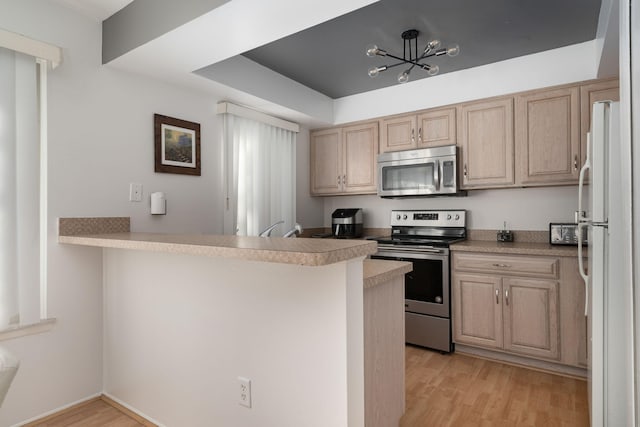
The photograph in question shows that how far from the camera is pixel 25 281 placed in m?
1.90

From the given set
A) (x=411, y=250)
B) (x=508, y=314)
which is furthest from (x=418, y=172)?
(x=508, y=314)

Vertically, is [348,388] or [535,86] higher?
[535,86]

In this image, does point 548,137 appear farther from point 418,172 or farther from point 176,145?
point 176,145

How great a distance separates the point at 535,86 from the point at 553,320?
5.83 ft

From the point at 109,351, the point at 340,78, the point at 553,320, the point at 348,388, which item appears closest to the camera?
the point at 348,388

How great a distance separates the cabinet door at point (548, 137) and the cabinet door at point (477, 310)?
2.91 ft

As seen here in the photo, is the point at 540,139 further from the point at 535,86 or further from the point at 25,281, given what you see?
the point at 25,281

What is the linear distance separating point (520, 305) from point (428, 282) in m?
0.68

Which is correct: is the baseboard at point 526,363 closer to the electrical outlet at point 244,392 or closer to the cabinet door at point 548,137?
the cabinet door at point 548,137

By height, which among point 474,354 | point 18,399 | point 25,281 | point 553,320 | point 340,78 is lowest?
point 474,354

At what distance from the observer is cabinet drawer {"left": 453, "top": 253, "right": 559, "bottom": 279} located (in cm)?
254

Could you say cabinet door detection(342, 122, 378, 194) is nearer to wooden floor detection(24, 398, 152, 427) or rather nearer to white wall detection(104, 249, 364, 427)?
white wall detection(104, 249, 364, 427)

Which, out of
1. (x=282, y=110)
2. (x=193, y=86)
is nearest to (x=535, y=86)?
(x=282, y=110)

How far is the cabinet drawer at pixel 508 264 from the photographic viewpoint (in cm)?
254
